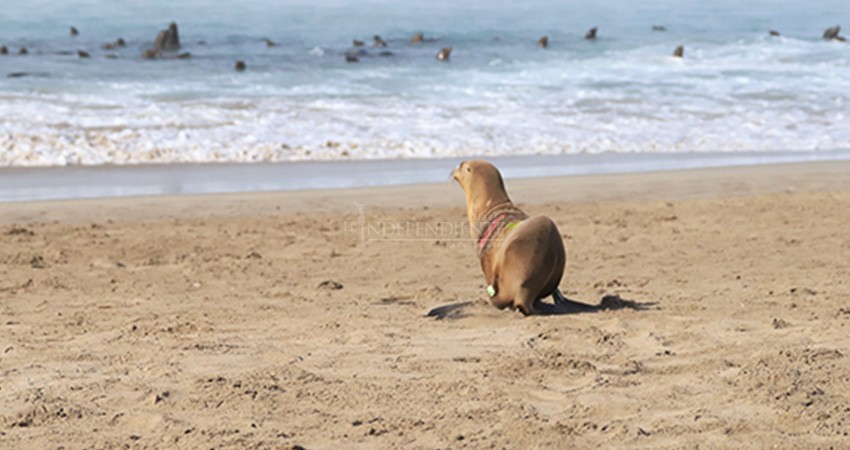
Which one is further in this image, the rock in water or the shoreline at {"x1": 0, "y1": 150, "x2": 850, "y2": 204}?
the rock in water

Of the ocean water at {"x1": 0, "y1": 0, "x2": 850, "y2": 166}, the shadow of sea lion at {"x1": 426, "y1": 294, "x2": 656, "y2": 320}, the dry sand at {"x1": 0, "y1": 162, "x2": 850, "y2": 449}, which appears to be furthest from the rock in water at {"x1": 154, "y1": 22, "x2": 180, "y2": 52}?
the shadow of sea lion at {"x1": 426, "y1": 294, "x2": 656, "y2": 320}

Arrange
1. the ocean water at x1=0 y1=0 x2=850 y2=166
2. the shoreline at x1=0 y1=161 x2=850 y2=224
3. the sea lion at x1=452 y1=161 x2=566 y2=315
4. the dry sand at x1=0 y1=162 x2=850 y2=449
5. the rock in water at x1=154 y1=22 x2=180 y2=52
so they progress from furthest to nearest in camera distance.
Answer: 1. the rock in water at x1=154 y1=22 x2=180 y2=52
2. the ocean water at x1=0 y1=0 x2=850 y2=166
3. the shoreline at x1=0 y1=161 x2=850 y2=224
4. the sea lion at x1=452 y1=161 x2=566 y2=315
5. the dry sand at x1=0 y1=162 x2=850 y2=449

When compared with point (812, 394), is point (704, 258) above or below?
below

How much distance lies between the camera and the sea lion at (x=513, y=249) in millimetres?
5492

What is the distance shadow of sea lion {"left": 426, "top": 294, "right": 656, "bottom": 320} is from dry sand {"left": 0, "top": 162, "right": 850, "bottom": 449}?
37 millimetres

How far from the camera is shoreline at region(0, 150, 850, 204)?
10.6 meters

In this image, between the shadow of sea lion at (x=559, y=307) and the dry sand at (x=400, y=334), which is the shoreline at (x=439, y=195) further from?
the shadow of sea lion at (x=559, y=307)

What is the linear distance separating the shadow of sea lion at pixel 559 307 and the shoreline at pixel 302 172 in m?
5.20

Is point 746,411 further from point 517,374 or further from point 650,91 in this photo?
point 650,91

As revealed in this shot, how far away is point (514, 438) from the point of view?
366cm

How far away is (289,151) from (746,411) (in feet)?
31.6

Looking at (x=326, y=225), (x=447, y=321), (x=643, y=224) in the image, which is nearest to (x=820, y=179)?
(x=643, y=224)

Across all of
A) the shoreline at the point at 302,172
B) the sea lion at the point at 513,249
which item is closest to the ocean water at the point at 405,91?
the shoreline at the point at 302,172

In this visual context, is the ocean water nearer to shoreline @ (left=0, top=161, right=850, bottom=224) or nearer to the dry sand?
shoreline @ (left=0, top=161, right=850, bottom=224)
